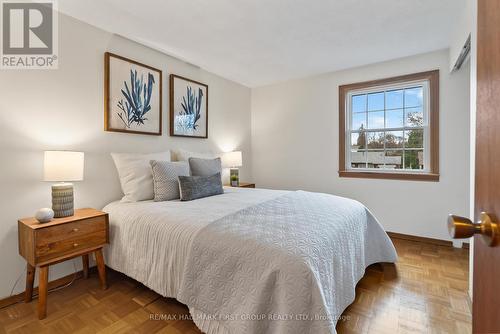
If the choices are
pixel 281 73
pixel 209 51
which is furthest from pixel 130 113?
pixel 281 73

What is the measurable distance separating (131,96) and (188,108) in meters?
0.78

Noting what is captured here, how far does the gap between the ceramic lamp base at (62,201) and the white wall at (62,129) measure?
287 millimetres

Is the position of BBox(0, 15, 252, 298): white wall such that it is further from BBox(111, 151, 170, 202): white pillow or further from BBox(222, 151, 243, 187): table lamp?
BBox(222, 151, 243, 187): table lamp

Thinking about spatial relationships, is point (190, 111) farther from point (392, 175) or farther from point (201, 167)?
point (392, 175)

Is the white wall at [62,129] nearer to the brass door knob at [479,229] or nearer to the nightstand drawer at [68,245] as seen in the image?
the nightstand drawer at [68,245]

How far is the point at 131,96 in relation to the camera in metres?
2.63

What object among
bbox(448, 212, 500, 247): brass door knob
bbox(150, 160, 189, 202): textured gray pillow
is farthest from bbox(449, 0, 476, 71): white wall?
bbox(150, 160, 189, 202): textured gray pillow

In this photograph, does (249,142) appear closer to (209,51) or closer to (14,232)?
(209,51)

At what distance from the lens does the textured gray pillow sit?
7.74 ft

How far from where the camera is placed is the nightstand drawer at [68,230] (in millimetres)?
1694

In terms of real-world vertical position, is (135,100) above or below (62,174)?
above

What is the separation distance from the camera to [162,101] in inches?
117

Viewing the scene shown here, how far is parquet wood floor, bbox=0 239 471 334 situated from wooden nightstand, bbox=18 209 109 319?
0.13 metres

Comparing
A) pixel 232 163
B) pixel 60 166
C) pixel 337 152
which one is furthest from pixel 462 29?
pixel 60 166
